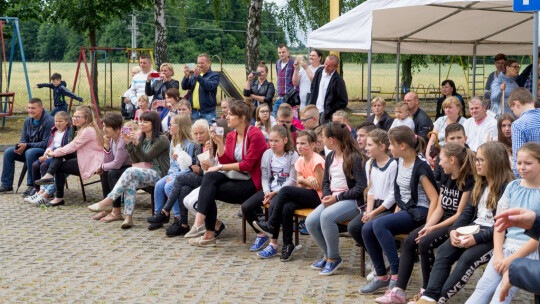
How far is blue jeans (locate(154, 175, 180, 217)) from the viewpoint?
7.80m

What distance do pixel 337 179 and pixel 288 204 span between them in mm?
539

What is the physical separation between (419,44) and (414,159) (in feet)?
34.6

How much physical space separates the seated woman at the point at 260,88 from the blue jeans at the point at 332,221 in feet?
16.1

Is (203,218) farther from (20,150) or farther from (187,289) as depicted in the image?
(20,150)

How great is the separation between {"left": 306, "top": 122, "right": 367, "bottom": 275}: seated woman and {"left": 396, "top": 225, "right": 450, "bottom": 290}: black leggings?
88 cm

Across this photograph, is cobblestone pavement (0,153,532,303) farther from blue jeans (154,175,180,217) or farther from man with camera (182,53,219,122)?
man with camera (182,53,219,122)

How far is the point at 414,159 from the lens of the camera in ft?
18.2

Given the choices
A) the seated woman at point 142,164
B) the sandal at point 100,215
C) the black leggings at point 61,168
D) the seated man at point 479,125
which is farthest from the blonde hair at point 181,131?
the seated man at point 479,125

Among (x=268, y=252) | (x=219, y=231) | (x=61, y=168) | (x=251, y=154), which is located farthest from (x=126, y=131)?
(x=268, y=252)

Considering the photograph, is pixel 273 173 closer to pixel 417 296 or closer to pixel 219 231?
pixel 219 231

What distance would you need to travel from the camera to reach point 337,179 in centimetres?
628

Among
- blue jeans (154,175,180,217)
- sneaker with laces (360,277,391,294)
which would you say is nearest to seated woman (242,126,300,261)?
blue jeans (154,175,180,217)

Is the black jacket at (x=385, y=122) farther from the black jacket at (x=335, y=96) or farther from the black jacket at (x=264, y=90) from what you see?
the black jacket at (x=264, y=90)

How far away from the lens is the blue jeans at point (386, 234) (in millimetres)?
5418
